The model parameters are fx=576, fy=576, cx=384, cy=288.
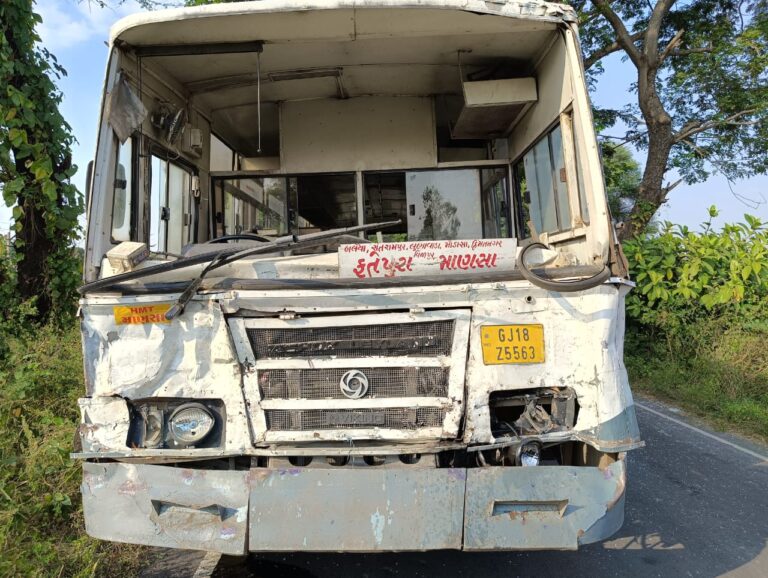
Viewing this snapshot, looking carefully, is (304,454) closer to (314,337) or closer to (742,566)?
(314,337)

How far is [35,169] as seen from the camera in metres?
5.97

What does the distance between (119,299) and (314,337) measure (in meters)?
0.86

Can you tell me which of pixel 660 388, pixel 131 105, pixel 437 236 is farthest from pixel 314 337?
pixel 660 388

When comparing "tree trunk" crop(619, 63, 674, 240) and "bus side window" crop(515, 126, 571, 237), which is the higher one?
"tree trunk" crop(619, 63, 674, 240)

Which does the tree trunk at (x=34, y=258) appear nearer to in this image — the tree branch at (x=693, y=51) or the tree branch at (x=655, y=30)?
the tree branch at (x=655, y=30)

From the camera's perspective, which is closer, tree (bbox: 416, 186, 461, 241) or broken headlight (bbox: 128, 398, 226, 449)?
broken headlight (bbox: 128, 398, 226, 449)

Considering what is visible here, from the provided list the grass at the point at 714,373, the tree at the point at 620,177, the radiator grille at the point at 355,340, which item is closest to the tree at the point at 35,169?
the radiator grille at the point at 355,340

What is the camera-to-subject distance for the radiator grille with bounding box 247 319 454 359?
101 inches

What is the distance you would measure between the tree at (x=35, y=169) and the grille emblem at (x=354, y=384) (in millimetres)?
4810

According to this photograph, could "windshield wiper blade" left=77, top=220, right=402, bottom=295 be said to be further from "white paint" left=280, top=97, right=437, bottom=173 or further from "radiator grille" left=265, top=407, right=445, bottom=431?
"white paint" left=280, top=97, right=437, bottom=173

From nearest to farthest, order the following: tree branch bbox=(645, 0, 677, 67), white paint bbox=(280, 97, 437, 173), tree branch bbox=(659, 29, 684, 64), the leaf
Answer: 1. white paint bbox=(280, 97, 437, 173)
2. the leaf
3. tree branch bbox=(645, 0, 677, 67)
4. tree branch bbox=(659, 29, 684, 64)

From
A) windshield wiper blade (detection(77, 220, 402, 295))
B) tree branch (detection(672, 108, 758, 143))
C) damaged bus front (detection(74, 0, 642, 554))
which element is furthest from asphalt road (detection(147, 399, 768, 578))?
tree branch (detection(672, 108, 758, 143))

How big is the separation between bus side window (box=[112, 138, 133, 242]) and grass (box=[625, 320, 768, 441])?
660 cm

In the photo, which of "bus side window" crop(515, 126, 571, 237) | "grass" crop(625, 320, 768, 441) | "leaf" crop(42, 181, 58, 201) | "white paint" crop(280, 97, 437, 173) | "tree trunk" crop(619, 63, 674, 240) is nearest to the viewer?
"bus side window" crop(515, 126, 571, 237)
